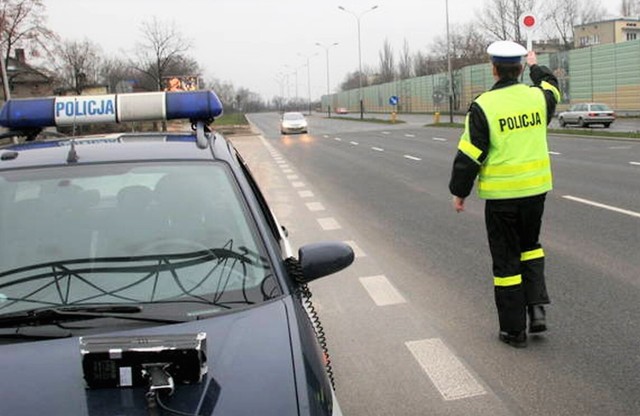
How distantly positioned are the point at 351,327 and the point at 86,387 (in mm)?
3293

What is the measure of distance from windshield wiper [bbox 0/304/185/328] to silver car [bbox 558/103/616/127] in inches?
1444

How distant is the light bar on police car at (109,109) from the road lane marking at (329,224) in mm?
5322

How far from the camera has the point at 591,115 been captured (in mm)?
35781

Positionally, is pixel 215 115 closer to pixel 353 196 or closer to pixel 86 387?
pixel 86 387

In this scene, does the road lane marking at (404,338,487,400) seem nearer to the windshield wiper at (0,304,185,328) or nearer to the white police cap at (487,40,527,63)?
the white police cap at (487,40,527,63)

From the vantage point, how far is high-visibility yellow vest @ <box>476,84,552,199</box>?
4.51 metres

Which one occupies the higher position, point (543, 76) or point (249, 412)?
point (543, 76)

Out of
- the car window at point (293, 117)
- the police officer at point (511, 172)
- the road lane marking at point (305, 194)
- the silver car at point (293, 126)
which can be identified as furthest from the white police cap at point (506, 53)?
the car window at point (293, 117)

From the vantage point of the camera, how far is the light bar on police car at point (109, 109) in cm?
382

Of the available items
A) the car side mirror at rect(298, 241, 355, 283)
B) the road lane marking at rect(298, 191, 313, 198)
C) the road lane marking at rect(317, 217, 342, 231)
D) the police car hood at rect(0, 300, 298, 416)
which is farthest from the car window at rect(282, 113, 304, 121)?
the police car hood at rect(0, 300, 298, 416)

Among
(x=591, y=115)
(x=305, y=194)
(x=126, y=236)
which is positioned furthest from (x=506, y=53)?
(x=591, y=115)

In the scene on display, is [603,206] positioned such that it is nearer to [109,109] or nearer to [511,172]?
[511,172]

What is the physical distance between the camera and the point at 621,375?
4.01 metres

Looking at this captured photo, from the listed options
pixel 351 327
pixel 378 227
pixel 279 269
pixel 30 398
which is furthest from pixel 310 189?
pixel 30 398
